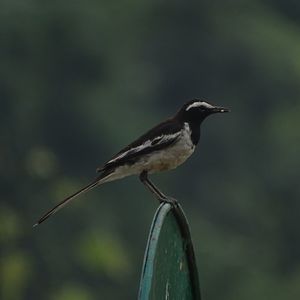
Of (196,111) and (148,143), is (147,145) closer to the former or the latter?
(148,143)

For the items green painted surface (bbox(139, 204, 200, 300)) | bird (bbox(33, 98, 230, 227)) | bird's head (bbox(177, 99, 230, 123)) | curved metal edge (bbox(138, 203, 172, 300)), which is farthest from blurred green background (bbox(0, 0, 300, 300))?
curved metal edge (bbox(138, 203, 172, 300))

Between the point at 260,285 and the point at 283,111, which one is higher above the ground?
the point at 283,111

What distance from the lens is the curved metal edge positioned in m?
4.25

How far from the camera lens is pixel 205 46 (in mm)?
30047

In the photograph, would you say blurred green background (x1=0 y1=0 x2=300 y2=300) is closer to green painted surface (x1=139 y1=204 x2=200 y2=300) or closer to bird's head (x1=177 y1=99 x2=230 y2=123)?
bird's head (x1=177 y1=99 x2=230 y2=123)

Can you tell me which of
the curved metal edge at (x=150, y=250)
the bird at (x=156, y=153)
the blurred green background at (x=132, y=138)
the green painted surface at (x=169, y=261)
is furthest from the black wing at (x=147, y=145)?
the blurred green background at (x=132, y=138)

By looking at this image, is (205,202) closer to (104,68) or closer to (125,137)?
(125,137)

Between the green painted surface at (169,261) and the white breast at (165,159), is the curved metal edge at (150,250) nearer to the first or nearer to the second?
the green painted surface at (169,261)

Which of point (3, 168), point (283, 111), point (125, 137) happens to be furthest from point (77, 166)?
point (283, 111)

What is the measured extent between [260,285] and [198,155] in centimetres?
305

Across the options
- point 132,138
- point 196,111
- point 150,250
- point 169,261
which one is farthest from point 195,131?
point 132,138

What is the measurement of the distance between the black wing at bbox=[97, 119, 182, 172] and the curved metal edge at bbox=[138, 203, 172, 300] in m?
2.22

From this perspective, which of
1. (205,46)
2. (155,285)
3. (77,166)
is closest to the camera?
(155,285)

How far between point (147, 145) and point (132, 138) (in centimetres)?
1615
